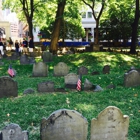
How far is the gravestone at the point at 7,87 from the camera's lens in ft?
26.3

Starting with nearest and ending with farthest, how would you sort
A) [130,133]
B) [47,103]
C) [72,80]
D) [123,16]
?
1. [130,133]
2. [47,103]
3. [72,80]
4. [123,16]

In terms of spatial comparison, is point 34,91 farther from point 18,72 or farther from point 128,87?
point 18,72

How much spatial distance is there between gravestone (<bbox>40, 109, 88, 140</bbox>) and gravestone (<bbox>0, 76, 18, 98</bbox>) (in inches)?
145

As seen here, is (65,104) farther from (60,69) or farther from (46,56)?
(46,56)

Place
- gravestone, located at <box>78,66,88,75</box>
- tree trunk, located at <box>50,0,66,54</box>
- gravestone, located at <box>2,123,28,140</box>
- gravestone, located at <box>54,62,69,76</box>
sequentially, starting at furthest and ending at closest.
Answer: tree trunk, located at <box>50,0,66,54</box> → gravestone, located at <box>78,66,88,75</box> → gravestone, located at <box>54,62,69,76</box> → gravestone, located at <box>2,123,28,140</box>

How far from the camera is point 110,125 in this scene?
15.8 feet

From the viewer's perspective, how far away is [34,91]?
28.7ft

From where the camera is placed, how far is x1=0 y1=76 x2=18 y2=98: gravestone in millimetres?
8023

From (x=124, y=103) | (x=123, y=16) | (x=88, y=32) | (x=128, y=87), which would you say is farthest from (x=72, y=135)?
(x=88, y=32)

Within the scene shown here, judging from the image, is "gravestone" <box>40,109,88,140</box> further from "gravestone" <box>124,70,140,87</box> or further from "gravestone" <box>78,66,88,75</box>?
"gravestone" <box>78,66,88,75</box>

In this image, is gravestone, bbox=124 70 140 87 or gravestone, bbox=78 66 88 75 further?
gravestone, bbox=78 66 88 75

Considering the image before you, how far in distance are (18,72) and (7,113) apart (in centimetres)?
769

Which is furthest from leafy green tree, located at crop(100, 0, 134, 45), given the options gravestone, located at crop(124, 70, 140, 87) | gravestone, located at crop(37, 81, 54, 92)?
gravestone, located at crop(37, 81, 54, 92)

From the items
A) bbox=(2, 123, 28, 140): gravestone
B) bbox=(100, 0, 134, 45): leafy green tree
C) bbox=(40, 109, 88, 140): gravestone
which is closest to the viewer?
bbox=(2, 123, 28, 140): gravestone
